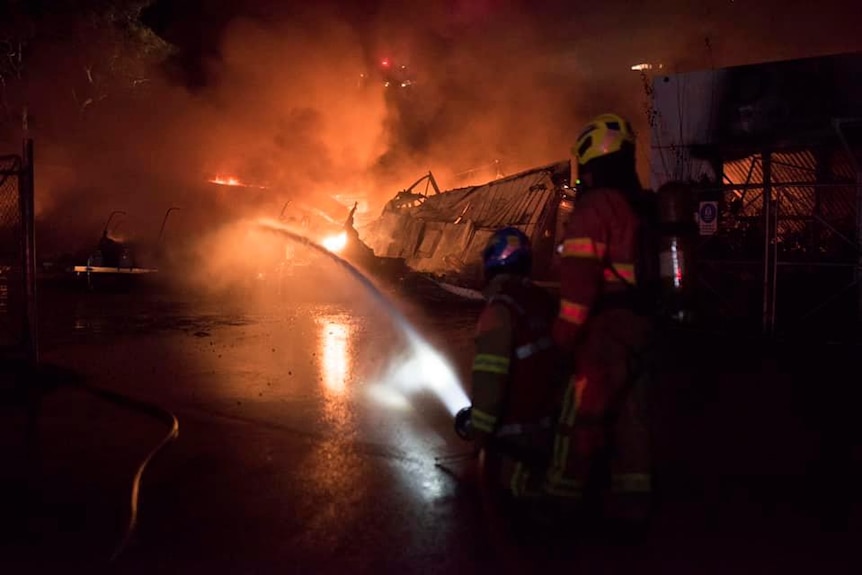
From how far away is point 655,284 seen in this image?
3.60 meters

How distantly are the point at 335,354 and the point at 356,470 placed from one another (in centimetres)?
444

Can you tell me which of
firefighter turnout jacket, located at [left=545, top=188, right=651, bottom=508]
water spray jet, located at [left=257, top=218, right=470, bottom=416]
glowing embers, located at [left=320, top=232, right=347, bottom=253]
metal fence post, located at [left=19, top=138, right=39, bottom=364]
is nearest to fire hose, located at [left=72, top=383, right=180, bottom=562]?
metal fence post, located at [left=19, top=138, right=39, bottom=364]

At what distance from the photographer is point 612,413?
3.46 meters

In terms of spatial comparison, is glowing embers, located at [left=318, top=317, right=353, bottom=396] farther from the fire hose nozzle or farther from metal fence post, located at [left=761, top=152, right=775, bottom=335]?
metal fence post, located at [left=761, top=152, right=775, bottom=335]

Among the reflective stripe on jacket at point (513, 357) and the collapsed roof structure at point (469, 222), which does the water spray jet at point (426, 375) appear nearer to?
the reflective stripe on jacket at point (513, 357)

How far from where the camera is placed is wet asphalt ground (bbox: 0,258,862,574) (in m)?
3.40

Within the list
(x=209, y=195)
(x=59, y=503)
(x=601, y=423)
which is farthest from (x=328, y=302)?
(x=601, y=423)

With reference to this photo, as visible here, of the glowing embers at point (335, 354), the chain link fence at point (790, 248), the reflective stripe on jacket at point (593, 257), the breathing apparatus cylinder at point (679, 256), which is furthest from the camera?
the chain link fence at point (790, 248)

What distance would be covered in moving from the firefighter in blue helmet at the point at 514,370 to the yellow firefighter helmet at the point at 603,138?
1.73 ft

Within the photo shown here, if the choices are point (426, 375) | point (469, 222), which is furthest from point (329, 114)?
point (426, 375)

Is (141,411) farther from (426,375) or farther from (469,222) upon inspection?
(469,222)

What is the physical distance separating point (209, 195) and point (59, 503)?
17.1 m

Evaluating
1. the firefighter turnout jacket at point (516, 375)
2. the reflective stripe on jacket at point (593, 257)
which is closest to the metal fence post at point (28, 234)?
the firefighter turnout jacket at point (516, 375)

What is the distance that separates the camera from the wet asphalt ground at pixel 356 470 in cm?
340
